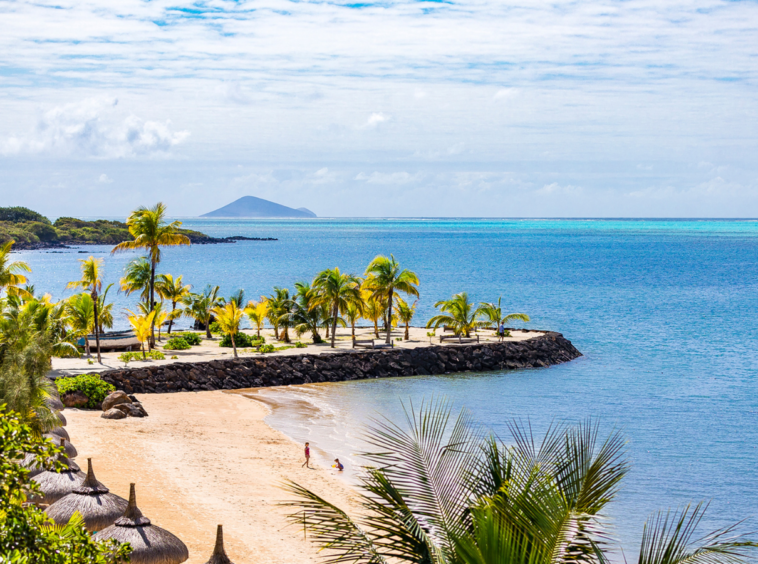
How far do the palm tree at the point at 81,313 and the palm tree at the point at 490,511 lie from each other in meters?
33.8

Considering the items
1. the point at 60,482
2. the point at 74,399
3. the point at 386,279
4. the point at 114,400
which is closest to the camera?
the point at 60,482

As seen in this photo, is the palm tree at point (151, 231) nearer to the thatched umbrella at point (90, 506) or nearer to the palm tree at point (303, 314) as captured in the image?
the palm tree at point (303, 314)

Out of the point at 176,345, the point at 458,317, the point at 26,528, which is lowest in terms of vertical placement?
the point at 176,345

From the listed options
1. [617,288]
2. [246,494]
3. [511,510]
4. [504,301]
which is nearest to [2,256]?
[246,494]

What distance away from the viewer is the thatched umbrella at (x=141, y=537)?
570 inches

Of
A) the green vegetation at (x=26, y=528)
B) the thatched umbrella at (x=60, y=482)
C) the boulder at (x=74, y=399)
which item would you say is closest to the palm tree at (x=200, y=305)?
the boulder at (x=74, y=399)

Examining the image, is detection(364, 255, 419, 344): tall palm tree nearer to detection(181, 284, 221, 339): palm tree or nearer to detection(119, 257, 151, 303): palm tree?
detection(181, 284, 221, 339): palm tree

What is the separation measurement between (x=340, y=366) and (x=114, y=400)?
1340cm

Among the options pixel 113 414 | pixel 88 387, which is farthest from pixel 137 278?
pixel 113 414

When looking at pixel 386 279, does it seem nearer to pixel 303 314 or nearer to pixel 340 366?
pixel 303 314

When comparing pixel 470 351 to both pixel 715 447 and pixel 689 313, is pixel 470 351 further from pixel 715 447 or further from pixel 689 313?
pixel 689 313

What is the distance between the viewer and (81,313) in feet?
123

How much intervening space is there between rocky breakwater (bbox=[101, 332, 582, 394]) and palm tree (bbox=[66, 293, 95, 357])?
4203mm

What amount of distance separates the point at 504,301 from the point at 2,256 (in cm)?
6542
